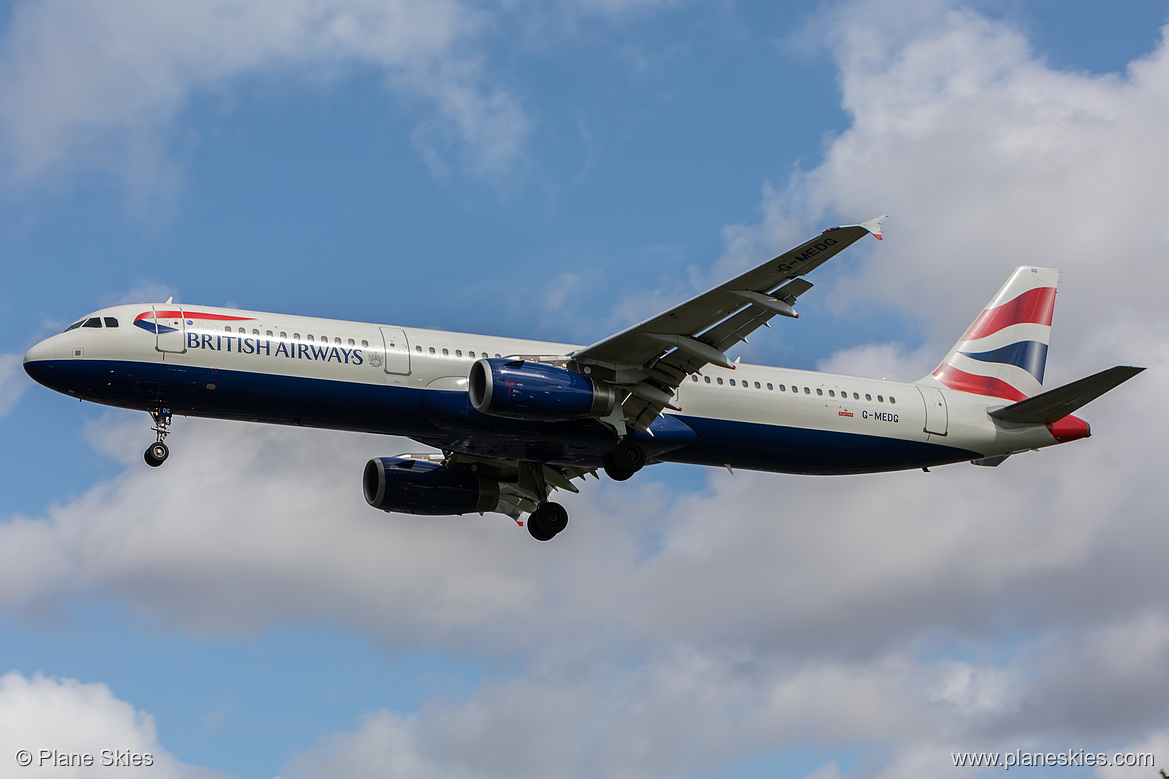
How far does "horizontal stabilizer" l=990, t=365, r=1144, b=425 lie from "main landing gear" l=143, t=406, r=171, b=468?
24248 millimetres

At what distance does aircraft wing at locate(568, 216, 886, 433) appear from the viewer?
2948 cm

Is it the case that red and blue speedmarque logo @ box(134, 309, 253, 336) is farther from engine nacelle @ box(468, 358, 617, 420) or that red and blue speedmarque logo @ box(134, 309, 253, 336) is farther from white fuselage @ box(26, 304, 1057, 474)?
engine nacelle @ box(468, 358, 617, 420)

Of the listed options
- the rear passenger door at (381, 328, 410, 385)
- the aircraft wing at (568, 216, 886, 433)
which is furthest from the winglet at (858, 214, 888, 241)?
the rear passenger door at (381, 328, 410, 385)

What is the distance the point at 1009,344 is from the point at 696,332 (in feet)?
50.7

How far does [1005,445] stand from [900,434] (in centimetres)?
367

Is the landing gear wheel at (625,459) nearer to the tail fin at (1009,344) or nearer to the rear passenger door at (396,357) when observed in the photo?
the rear passenger door at (396,357)

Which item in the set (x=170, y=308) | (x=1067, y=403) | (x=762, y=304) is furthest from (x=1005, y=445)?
(x=170, y=308)

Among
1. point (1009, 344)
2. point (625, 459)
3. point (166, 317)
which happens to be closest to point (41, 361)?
point (166, 317)

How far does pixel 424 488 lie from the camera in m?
40.0

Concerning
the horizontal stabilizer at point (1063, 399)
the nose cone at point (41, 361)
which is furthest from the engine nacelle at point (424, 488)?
the horizontal stabilizer at point (1063, 399)

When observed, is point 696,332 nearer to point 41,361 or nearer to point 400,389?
point 400,389

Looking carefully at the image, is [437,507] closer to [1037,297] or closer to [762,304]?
[762,304]

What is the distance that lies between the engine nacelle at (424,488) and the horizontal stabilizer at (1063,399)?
1621 cm

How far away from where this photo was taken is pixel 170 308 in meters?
32.2
